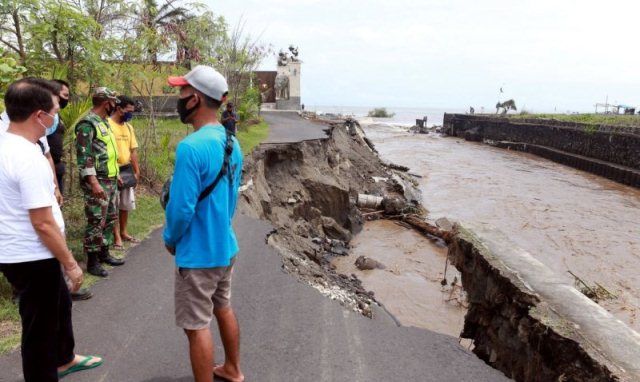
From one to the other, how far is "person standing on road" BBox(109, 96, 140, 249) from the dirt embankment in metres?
2.03

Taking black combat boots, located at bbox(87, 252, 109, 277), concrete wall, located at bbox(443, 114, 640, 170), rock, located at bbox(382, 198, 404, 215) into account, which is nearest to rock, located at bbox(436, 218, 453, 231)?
rock, located at bbox(382, 198, 404, 215)

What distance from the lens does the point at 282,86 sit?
36.2m

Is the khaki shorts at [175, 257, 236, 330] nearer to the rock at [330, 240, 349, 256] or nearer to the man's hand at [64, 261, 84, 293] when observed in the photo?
the man's hand at [64, 261, 84, 293]

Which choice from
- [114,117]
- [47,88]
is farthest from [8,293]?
[47,88]

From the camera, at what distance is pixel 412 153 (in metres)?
33.2

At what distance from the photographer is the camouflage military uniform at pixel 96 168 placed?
479cm

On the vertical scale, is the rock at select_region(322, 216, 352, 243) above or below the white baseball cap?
below

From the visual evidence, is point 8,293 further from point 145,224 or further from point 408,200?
point 408,200

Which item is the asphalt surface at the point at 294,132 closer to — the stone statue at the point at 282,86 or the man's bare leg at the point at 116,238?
the man's bare leg at the point at 116,238

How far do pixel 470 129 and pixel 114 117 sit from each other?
154 ft

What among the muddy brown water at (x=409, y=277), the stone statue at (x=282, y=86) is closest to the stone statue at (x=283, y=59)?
the stone statue at (x=282, y=86)

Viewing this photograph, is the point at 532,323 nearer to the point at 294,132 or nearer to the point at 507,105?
the point at 294,132

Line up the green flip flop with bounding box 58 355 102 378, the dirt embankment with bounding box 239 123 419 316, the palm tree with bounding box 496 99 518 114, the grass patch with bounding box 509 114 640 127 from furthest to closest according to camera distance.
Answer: the palm tree with bounding box 496 99 518 114 < the grass patch with bounding box 509 114 640 127 < the dirt embankment with bounding box 239 123 419 316 < the green flip flop with bounding box 58 355 102 378

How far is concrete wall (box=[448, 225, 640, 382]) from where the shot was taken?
133 inches
